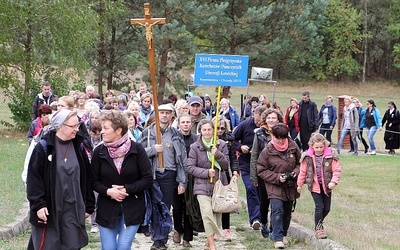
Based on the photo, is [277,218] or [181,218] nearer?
[277,218]

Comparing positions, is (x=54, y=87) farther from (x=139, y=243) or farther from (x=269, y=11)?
(x=139, y=243)

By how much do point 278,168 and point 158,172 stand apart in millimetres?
1545

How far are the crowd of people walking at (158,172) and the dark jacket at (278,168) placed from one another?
13 millimetres

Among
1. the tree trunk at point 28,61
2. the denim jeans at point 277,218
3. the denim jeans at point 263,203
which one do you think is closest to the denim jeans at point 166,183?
the denim jeans at point 277,218

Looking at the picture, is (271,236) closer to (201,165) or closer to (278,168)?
(278,168)

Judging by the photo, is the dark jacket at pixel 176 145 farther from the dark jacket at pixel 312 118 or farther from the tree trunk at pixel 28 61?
the tree trunk at pixel 28 61

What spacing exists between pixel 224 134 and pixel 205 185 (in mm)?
1369

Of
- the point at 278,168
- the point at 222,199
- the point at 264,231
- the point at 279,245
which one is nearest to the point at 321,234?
the point at 279,245

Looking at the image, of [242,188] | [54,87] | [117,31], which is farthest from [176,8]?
[242,188]

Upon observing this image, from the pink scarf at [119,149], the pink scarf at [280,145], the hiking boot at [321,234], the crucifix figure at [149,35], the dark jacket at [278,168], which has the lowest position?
the hiking boot at [321,234]

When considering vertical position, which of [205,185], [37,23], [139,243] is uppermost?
[37,23]

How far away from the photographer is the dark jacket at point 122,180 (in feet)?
23.4

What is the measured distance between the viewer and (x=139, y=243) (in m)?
10.4

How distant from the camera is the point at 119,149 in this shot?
7.11 meters
